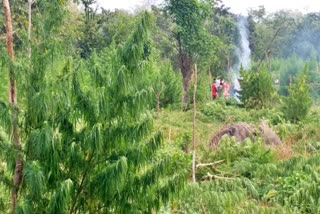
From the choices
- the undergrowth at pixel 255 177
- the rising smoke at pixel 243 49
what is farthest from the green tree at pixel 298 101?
the rising smoke at pixel 243 49

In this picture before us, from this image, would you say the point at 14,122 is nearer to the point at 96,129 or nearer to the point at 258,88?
the point at 96,129

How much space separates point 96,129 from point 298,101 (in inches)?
408

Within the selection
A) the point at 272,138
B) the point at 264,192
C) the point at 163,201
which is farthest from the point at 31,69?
the point at 272,138

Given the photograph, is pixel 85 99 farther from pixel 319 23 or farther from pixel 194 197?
pixel 319 23

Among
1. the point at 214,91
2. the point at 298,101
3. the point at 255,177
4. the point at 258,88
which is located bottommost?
the point at 255,177

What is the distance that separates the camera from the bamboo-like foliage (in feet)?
13.2

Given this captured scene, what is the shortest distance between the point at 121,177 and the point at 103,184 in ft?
0.66

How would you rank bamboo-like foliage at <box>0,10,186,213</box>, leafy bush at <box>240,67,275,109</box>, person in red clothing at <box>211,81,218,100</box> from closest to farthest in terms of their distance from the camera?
bamboo-like foliage at <box>0,10,186,213</box> → leafy bush at <box>240,67,275,109</box> → person in red clothing at <box>211,81,218,100</box>

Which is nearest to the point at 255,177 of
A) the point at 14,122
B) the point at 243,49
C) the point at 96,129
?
the point at 96,129

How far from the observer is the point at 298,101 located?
13.4 m

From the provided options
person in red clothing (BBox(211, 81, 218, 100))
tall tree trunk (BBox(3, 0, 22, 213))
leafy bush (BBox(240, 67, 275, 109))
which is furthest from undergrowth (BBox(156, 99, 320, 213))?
person in red clothing (BBox(211, 81, 218, 100))

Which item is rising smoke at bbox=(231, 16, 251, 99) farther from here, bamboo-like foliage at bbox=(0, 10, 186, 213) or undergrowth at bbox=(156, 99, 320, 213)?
bamboo-like foliage at bbox=(0, 10, 186, 213)

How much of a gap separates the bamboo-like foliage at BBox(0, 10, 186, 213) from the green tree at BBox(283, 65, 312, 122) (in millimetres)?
9781

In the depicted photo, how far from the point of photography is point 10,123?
400 cm
